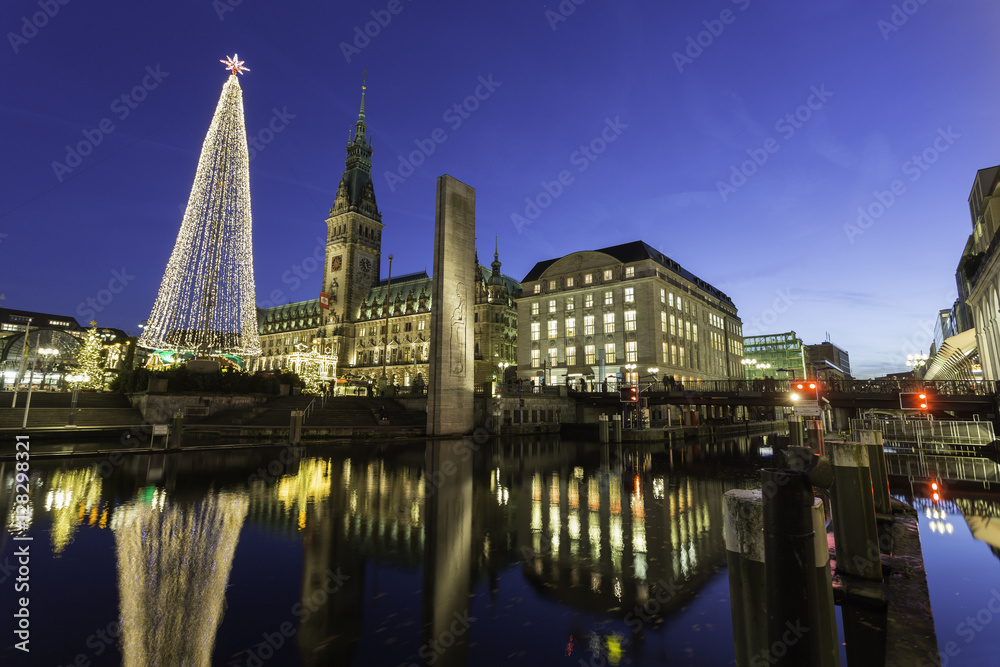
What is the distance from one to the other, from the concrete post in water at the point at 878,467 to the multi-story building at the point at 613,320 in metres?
53.7

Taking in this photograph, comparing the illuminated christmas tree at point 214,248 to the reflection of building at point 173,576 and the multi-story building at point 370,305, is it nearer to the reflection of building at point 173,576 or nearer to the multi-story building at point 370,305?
the reflection of building at point 173,576

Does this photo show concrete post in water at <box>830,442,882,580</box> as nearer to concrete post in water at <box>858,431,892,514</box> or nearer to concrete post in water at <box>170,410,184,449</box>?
concrete post in water at <box>858,431,892,514</box>

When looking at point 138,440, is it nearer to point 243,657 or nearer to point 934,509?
point 243,657

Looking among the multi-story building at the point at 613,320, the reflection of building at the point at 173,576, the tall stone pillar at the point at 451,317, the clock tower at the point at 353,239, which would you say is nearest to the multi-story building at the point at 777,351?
the multi-story building at the point at 613,320

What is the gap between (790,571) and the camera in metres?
3.06

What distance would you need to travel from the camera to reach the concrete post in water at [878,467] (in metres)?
10.2

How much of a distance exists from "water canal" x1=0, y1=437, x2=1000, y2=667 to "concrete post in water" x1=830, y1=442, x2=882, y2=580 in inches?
46.0

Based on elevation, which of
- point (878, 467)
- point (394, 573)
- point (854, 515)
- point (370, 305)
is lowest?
point (394, 573)

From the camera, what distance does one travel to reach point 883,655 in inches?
215

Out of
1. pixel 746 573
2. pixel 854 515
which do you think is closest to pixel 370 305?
pixel 854 515

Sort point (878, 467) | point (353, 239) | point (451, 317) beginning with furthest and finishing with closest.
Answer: point (353, 239) < point (451, 317) < point (878, 467)

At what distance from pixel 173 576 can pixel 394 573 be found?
3655mm

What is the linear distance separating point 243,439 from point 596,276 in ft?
182

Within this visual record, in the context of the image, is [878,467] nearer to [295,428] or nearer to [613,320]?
[295,428]
